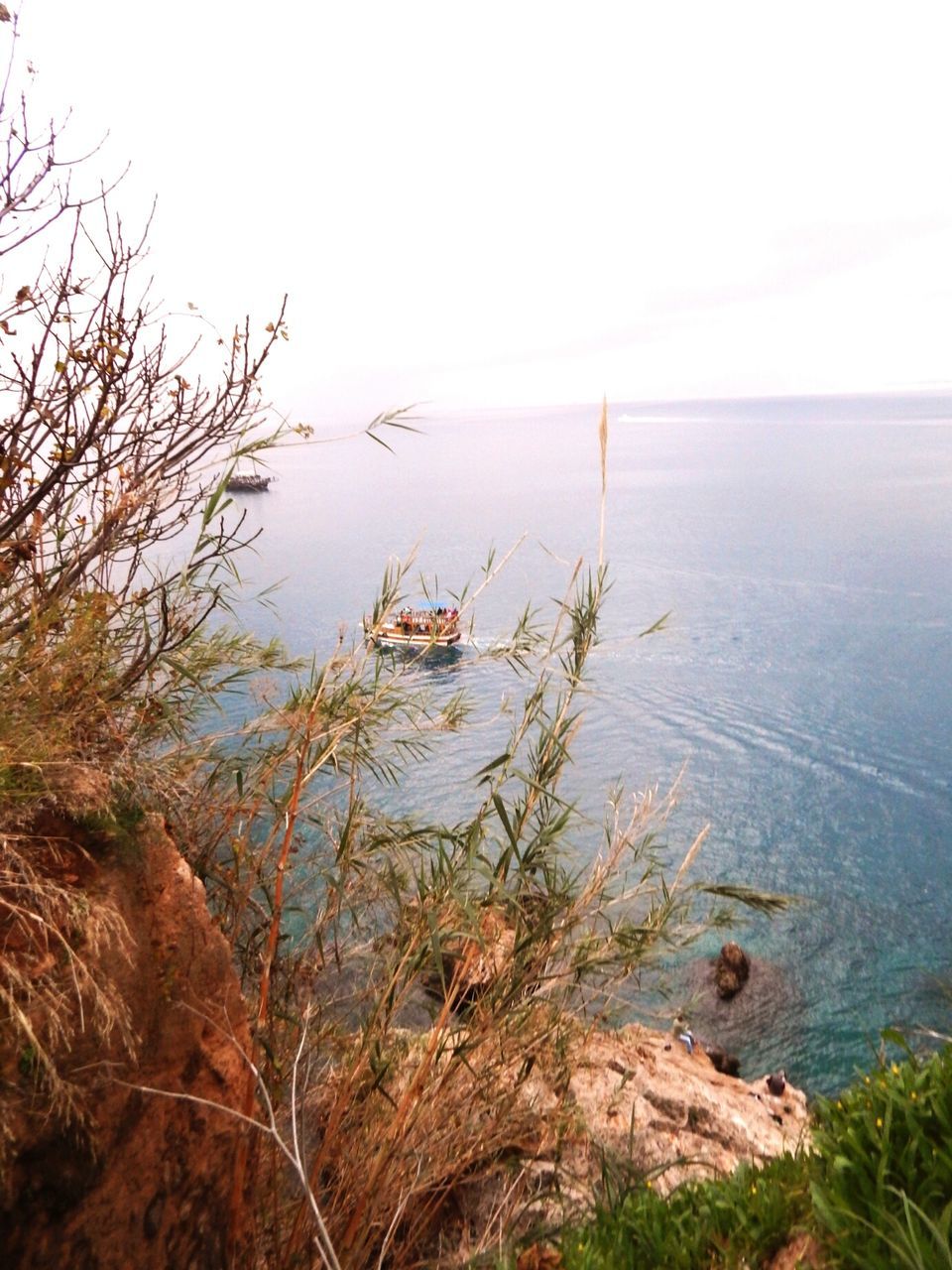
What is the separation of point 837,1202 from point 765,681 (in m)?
29.9

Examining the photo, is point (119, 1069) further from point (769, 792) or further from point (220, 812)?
point (769, 792)

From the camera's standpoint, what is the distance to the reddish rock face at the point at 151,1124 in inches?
105

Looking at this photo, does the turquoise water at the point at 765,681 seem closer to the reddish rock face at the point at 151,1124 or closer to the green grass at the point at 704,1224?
the reddish rock face at the point at 151,1124

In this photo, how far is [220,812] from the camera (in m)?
4.37

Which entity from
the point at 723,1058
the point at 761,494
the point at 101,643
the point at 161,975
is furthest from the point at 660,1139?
the point at 761,494

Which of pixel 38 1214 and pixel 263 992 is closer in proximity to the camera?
pixel 38 1214

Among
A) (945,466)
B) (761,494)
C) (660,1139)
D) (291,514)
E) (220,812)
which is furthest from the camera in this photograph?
(945,466)

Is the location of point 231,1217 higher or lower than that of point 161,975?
lower

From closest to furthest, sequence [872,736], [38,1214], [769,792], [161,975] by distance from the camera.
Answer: [38,1214] < [161,975] < [769,792] < [872,736]

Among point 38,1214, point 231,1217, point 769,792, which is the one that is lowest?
point 769,792

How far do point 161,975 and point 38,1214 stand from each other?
0.76 meters

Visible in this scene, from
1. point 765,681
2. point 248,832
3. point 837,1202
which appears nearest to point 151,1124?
point 248,832

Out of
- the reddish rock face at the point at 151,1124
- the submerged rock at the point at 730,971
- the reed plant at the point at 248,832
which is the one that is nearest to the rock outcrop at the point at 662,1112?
the reed plant at the point at 248,832

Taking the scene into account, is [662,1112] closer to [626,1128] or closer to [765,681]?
[626,1128]
